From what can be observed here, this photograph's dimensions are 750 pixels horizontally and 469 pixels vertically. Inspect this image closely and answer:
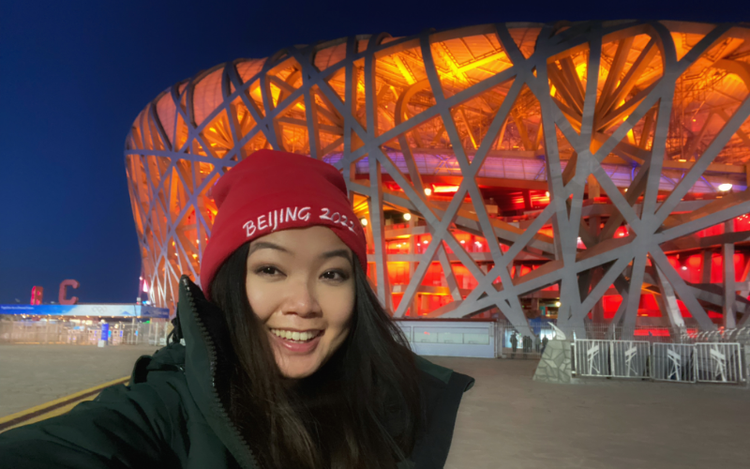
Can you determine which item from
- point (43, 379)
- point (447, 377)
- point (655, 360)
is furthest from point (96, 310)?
point (447, 377)

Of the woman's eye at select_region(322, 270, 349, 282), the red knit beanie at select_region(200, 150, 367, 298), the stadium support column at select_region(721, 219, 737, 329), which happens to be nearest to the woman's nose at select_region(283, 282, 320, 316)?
the woman's eye at select_region(322, 270, 349, 282)

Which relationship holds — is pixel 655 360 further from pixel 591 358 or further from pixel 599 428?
pixel 599 428

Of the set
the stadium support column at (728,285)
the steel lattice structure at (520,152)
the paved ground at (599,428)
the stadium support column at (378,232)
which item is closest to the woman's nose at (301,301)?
the paved ground at (599,428)

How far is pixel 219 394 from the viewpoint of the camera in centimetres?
126

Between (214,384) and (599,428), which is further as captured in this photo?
(599,428)

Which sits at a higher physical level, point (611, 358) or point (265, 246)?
point (265, 246)

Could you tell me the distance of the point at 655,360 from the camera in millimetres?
13445

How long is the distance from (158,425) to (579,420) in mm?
7317

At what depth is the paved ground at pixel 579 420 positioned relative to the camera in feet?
16.5

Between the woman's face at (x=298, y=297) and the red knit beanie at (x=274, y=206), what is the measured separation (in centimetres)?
6

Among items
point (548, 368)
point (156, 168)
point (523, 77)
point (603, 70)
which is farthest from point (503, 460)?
point (156, 168)

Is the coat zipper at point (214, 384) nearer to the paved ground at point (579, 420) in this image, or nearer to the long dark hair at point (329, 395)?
the long dark hair at point (329, 395)

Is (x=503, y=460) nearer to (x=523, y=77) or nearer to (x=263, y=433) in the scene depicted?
(x=263, y=433)

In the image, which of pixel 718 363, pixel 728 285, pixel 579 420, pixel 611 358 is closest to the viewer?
pixel 579 420
